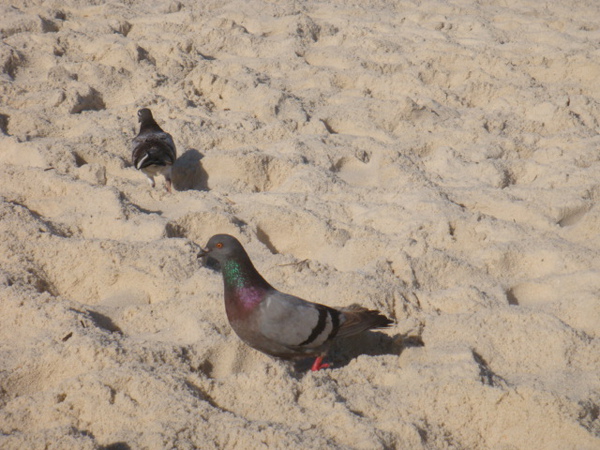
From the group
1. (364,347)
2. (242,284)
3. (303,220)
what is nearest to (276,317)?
(242,284)

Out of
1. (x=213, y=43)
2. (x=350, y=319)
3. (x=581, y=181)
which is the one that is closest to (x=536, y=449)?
(x=350, y=319)

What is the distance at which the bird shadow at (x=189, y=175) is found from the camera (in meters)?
4.57

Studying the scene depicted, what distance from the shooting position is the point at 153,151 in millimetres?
4168

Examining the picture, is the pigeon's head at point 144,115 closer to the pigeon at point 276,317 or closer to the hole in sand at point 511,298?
the pigeon at point 276,317

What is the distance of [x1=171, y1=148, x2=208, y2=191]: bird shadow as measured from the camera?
4.57 metres

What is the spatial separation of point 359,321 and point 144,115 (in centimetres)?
251

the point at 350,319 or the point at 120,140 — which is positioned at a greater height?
the point at 350,319

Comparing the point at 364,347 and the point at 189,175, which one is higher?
the point at 364,347

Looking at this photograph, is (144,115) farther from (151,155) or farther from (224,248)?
(224,248)

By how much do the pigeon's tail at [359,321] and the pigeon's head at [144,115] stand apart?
236 cm

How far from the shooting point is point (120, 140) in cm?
468

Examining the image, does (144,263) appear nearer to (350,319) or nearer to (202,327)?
(202,327)

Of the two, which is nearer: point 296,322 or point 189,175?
point 296,322

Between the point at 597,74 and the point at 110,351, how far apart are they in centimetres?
501
